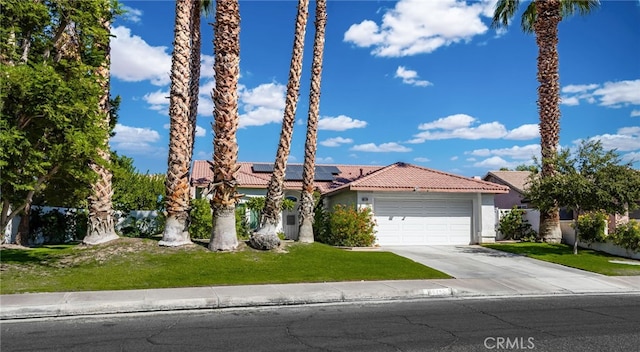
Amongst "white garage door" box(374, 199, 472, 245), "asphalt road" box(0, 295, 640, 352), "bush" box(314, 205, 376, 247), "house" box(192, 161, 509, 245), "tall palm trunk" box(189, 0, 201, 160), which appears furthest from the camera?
"white garage door" box(374, 199, 472, 245)

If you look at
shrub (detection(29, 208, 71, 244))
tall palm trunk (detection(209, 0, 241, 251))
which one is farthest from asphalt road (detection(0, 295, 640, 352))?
shrub (detection(29, 208, 71, 244))

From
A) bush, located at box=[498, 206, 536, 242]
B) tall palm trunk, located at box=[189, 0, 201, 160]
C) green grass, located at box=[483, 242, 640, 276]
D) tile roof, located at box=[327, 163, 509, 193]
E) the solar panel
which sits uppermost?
tall palm trunk, located at box=[189, 0, 201, 160]

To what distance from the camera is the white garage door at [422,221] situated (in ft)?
77.5

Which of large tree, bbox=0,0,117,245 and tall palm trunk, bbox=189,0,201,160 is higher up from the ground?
tall palm trunk, bbox=189,0,201,160

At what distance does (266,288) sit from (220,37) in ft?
29.8

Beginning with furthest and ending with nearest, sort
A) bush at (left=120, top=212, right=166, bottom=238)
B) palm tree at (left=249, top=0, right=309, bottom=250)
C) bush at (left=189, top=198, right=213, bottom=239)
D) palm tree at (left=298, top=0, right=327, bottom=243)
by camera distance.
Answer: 1. bush at (left=120, top=212, right=166, bottom=238)
2. palm tree at (left=298, top=0, right=327, bottom=243)
3. bush at (left=189, top=198, right=213, bottom=239)
4. palm tree at (left=249, top=0, right=309, bottom=250)

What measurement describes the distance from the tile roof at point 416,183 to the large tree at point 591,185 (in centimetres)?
377

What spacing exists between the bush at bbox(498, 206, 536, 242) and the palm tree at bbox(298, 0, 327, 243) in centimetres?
1080

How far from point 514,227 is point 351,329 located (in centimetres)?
1935

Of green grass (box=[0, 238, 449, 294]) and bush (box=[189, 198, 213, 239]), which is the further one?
bush (box=[189, 198, 213, 239])

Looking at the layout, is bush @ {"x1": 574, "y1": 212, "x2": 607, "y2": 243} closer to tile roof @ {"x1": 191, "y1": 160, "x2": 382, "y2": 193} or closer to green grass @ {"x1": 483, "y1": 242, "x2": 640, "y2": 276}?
green grass @ {"x1": 483, "y1": 242, "x2": 640, "y2": 276}

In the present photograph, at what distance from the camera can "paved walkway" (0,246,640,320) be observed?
980 centimetres

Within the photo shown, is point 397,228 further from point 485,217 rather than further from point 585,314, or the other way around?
point 585,314

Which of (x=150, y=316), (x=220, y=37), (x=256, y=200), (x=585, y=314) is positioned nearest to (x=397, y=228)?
(x=256, y=200)
